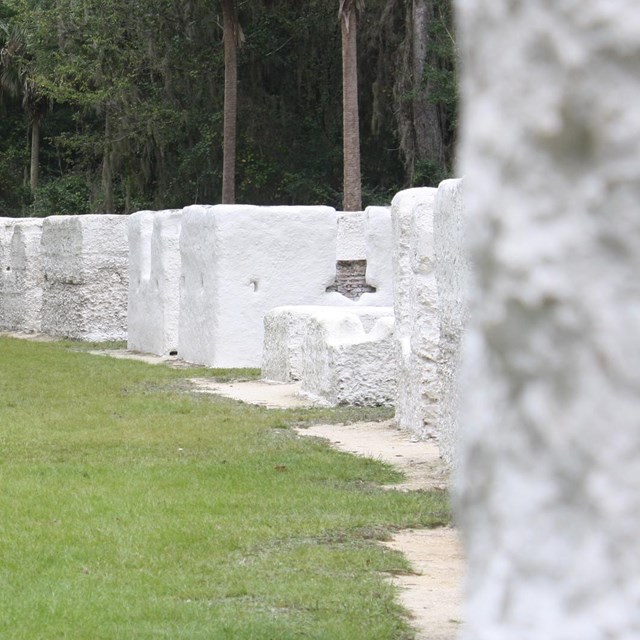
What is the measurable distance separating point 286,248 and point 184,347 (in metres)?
2.24

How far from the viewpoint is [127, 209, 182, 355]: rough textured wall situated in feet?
57.5

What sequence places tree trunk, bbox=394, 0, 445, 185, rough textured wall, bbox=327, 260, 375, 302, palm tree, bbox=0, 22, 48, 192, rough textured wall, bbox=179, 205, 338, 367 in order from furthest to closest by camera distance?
1. palm tree, bbox=0, 22, 48, 192
2. tree trunk, bbox=394, 0, 445, 185
3. rough textured wall, bbox=327, 260, 375, 302
4. rough textured wall, bbox=179, 205, 338, 367

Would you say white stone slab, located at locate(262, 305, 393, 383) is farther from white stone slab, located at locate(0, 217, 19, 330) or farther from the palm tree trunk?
the palm tree trunk

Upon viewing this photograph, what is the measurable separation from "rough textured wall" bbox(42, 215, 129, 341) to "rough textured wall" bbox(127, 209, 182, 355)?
1.43 m

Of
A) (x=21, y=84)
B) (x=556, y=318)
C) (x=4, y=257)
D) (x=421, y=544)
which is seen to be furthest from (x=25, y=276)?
(x=556, y=318)

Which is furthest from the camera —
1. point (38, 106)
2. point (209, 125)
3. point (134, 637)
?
point (38, 106)

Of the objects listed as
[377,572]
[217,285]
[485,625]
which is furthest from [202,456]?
[485,625]

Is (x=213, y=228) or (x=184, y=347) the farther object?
(x=184, y=347)

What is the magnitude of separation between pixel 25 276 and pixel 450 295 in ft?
50.7

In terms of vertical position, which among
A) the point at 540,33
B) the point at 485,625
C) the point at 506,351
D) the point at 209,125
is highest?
the point at 209,125

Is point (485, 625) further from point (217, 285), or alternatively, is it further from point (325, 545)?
point (217, 285)

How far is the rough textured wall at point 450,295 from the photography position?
788cm

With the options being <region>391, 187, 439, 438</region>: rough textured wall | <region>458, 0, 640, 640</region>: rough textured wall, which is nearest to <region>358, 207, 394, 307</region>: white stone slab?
<region>391, 187, 439, 438</region>: rough textured wall

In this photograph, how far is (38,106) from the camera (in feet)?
115
